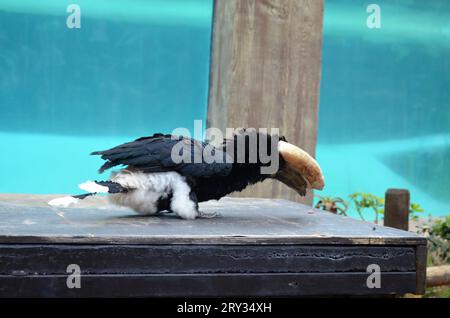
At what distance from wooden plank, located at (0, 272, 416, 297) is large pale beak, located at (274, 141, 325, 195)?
1.81ft

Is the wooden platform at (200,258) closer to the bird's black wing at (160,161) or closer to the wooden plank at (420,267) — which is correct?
the wooden plank at (420,267)

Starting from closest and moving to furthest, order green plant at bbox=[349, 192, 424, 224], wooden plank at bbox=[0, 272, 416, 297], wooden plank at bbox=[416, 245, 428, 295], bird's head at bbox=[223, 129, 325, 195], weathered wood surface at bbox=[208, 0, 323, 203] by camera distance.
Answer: wooden plank at bbox=[0, 272, 416, 297]
wooden plank at bbox=[416, 245, 428, 295]
bird's head at bbox=[223, 129, 325, 195]
weathered wood surface at bbox=[208, 0, 323, 203]
green plant at bbox=[349, 192, 424, 224]

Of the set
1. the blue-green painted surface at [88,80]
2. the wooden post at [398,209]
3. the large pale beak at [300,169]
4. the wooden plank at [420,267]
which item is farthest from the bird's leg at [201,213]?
the blue-green painted surface at [88,80]

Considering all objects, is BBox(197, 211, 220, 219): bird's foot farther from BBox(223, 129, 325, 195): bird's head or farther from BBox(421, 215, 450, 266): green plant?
BBox(421, 215, 450, 266): green plant

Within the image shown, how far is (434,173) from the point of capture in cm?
561

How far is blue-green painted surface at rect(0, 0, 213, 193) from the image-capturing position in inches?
181

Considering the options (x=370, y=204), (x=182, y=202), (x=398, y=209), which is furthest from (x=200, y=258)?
(x=370, y=204)

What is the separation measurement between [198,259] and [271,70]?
2.25 m

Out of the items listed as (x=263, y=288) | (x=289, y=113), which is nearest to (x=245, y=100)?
(x=289, y=113)

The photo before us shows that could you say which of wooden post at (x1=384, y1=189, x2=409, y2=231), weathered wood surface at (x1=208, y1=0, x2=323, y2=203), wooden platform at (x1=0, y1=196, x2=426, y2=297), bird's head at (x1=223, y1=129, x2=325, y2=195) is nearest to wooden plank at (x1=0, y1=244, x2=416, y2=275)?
wooden platform at (x1=0, y1=196, x2=426, y2=297)

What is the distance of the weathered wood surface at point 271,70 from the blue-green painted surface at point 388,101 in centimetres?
93

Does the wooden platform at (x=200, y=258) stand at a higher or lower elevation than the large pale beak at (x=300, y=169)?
lower

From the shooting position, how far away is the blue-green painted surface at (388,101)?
519cm

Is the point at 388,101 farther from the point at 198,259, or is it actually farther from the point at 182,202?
the point at 198,259
